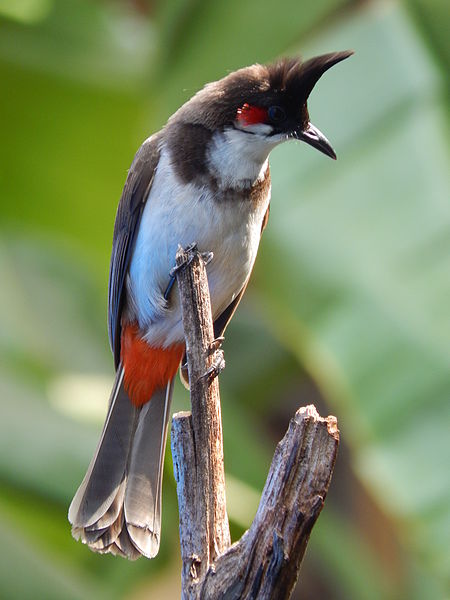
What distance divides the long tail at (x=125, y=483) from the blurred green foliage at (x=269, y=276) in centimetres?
60

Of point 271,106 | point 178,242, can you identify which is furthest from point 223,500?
point 271,106

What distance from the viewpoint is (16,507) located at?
421 cm

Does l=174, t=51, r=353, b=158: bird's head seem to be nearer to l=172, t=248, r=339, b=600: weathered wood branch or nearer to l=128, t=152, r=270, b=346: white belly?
l=128, t=152, r=270, b=346: white belly

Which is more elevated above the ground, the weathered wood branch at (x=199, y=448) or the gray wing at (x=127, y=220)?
the gray wing at (x=127, y=220)

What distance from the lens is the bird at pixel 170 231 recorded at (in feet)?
8.95

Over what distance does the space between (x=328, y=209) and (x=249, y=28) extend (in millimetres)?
942

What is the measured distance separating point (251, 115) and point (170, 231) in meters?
0.41

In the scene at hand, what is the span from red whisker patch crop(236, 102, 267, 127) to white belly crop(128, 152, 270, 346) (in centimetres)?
23

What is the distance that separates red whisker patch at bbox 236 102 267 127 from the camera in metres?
2.84

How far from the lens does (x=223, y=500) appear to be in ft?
7.38

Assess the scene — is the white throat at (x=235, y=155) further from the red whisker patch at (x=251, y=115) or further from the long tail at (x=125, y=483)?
the long tail at (x=125, y=483)

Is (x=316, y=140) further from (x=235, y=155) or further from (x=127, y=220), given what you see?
(x=127, y=220)

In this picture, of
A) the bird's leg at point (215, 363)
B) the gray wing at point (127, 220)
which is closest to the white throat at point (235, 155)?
the gray wing at point (127, 220)

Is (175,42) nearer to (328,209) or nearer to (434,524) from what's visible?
(328,209)
